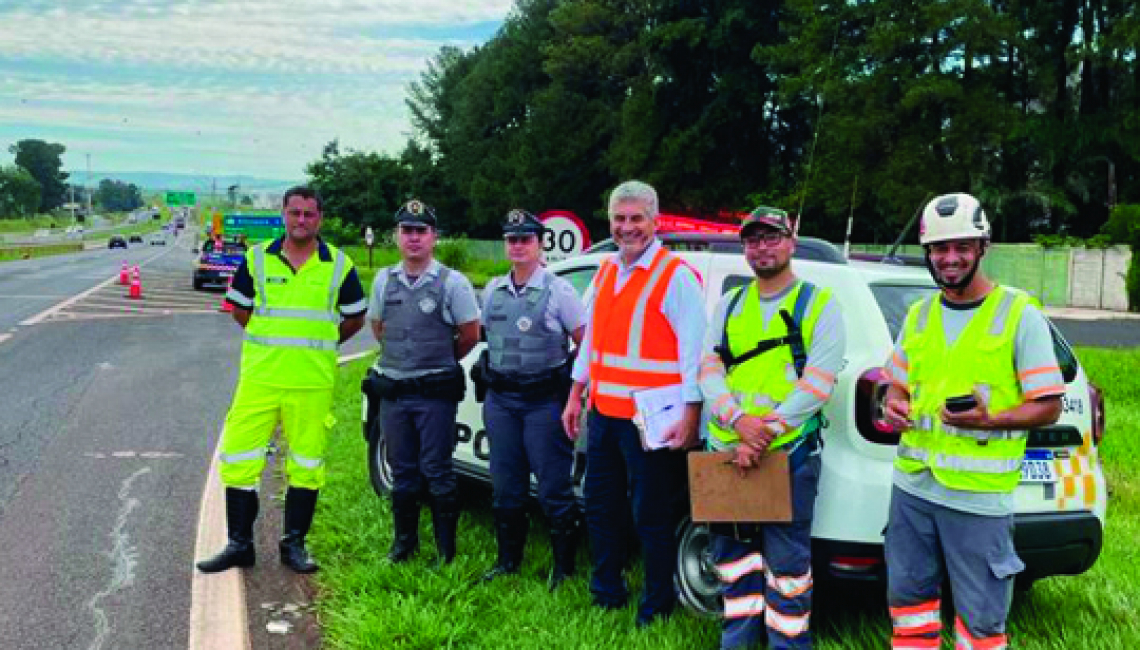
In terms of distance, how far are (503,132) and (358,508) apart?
186 ft

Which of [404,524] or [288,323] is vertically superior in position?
[288,323]

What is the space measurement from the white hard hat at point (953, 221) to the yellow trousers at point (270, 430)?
10.3 feet

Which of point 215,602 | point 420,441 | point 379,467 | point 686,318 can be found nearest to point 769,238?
point 686,318

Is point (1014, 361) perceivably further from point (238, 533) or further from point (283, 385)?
point (238, 533)

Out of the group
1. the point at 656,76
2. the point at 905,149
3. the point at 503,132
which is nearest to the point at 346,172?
the point at 503,132

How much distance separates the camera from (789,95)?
37344 millimetres

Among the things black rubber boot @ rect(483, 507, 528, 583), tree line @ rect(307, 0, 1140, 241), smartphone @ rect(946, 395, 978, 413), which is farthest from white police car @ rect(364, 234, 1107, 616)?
tree line @ rect(307, 0, 1140, 241)

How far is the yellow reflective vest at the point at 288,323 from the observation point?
5059mm

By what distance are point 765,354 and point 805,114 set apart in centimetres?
4209

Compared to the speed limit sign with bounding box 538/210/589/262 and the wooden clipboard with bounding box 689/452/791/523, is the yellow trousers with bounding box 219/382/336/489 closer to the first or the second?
the wooden clipboard with bounding box 689/452/791/523

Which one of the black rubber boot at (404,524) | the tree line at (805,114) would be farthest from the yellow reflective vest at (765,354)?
the tree line at (805,114)

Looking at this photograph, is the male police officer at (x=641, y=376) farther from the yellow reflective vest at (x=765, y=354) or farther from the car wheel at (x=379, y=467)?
the car wheel at (x=379, y=467)

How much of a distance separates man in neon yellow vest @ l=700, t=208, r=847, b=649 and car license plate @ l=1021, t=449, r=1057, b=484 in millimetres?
730

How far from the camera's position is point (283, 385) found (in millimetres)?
5055
